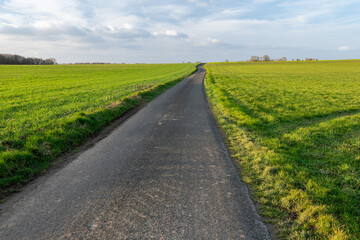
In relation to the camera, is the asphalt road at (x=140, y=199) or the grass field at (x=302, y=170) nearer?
the asphalt road at (x=140, y=199)

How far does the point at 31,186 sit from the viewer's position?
15.0ft

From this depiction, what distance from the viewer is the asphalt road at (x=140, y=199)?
3.16m

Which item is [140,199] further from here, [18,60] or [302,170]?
[18,60]

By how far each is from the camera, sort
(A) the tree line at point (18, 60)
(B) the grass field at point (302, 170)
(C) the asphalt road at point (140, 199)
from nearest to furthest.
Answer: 1. (C) the asphalt road at point (140, 199)
2. (B) the grass field at point (302, 170)
3. (A) the tree line at point (18, 60)

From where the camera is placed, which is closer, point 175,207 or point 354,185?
point 175,207

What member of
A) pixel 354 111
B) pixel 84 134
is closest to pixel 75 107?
pixel 84 134

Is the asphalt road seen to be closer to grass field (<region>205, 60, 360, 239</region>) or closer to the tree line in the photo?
grass field (<region>205, 60, 360, 239</region>)

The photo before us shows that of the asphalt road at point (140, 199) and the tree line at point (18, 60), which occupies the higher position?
the tree line at point (18, 60)

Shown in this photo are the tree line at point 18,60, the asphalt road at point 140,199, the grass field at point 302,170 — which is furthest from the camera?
the tree line at point 18,60

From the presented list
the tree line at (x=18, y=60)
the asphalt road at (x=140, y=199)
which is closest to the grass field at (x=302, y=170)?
the asphalt road at (x=140, y=199)

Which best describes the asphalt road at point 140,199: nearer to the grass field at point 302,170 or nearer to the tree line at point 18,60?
the grass field at point 302,170

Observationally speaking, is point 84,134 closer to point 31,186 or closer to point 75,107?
point 31,186

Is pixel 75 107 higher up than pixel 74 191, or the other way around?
pixel 75 107

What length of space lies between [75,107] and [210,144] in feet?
28.3
